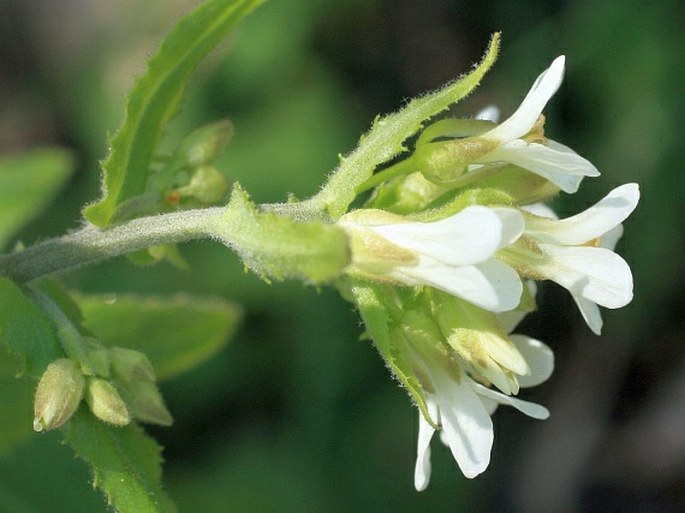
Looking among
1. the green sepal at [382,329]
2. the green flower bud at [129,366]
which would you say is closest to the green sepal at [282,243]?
the green sepal at [382,329]

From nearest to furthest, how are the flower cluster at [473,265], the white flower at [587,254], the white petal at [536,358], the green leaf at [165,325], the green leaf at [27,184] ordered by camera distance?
1. the flower cluster at [473,265]
2. the white flower at [587,254]
3. the white petal at [536,358]
4. the green leaf at [165,325]
5. the green leaf at [27,184]

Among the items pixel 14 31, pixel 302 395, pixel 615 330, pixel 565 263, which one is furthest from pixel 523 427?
pixel 14 31

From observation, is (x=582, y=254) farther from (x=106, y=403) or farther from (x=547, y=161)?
(x=106, y=403)

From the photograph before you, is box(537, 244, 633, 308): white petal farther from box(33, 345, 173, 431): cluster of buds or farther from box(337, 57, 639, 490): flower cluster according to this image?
box(33, 345, 173, 431): cluster of buds

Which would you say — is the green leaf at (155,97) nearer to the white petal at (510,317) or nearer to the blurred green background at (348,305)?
the white petal at (510,317)

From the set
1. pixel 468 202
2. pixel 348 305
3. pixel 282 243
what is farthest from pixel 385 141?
pixel 348 305
